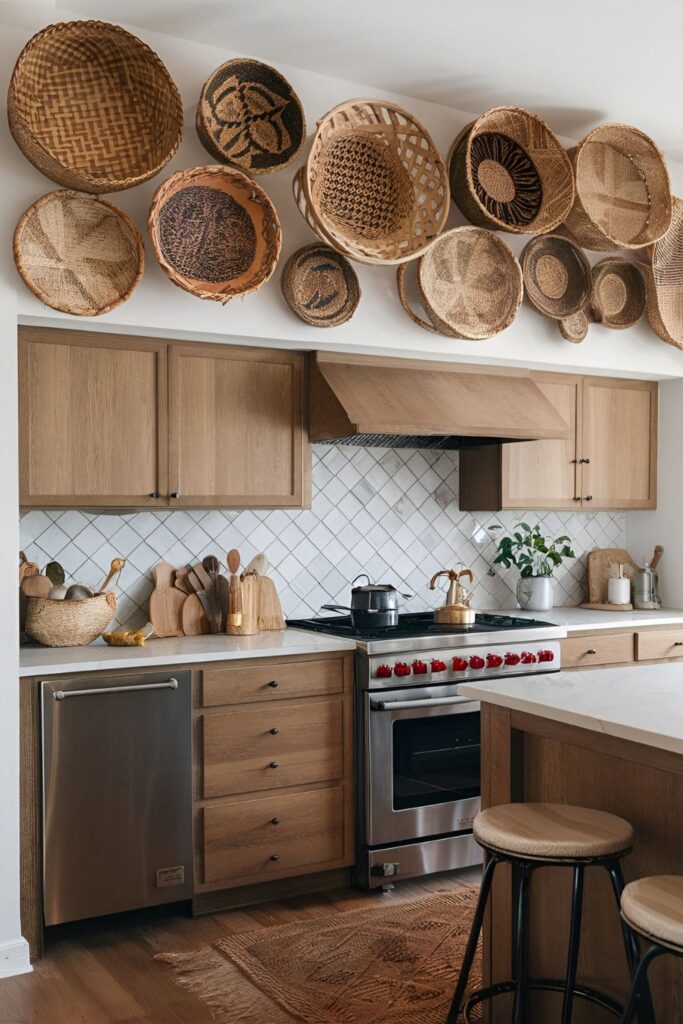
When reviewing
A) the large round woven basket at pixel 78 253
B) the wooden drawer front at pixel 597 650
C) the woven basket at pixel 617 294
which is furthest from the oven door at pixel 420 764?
the woven basket at pixel 617 294

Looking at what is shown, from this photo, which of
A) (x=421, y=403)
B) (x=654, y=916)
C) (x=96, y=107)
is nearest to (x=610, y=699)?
(x=654, y=916)

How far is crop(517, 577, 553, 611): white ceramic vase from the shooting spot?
16.1 feet

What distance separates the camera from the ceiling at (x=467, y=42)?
3.33 m

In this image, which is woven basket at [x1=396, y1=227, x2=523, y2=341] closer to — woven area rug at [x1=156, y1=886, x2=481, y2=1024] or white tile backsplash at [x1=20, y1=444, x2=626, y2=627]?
white tile backsplash at [x1=20, y1=444, x2=626, y2=627]

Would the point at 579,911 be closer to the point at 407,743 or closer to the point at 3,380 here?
the point at 407,743

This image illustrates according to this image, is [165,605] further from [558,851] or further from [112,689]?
[558,851]

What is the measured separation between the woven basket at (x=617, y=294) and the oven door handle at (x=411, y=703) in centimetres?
193

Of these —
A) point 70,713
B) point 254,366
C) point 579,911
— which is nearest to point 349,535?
point 254,366

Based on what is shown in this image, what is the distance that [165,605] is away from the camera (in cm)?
403

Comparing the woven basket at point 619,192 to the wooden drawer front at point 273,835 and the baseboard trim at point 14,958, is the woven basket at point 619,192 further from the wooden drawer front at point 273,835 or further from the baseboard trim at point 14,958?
the baseboard trim at point 14,958

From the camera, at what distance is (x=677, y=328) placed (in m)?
4.89

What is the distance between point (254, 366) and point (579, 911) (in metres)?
2.43

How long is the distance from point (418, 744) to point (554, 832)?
5.43ft

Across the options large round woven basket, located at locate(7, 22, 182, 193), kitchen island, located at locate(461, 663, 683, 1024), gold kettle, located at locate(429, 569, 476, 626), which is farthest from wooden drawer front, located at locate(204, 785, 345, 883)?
large round woven basket, located at locate(7, 22, 182, 193)
